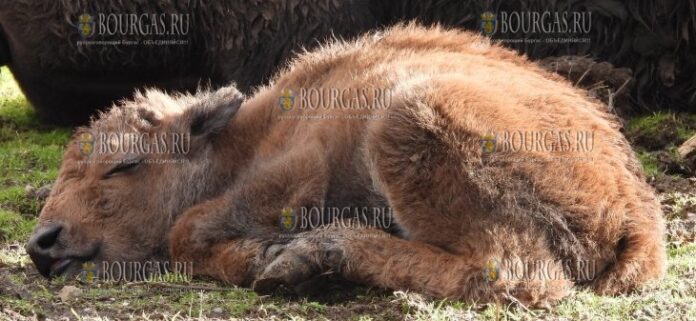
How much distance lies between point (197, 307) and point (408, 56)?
80.1 inches

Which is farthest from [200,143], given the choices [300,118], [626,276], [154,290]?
[626,276]

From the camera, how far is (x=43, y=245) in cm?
618

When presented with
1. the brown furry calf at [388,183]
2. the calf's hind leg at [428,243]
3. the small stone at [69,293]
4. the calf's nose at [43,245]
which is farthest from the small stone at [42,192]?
the calf's hind leg at [428,243]

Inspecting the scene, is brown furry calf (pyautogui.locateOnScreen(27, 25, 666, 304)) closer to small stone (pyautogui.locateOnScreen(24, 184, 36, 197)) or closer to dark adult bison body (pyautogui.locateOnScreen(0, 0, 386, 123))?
small stone (pyautogui.locateOnScreen(24, 184, 36, 197))

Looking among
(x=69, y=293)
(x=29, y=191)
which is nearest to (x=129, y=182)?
(x=69, y=293)

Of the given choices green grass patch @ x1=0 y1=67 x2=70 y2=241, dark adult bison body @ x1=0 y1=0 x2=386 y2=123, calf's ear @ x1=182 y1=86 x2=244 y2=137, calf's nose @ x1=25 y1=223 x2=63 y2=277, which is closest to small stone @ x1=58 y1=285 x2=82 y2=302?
calf's nose @ x1=25 y1=223 x2=63 y2=277

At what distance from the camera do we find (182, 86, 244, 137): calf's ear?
22.0 feet

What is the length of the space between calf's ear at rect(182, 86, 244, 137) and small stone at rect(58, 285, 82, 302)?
1.24 m

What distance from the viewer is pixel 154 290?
598 centimetres

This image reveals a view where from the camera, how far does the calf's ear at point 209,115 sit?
6.71m

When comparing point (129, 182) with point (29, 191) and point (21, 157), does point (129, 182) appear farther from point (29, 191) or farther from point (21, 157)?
point (21, 157)

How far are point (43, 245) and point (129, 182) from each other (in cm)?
59

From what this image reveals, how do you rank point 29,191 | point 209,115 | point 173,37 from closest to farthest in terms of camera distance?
point 209,115, point 29,191, point 173,37

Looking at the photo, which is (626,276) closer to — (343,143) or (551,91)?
(551,91)
